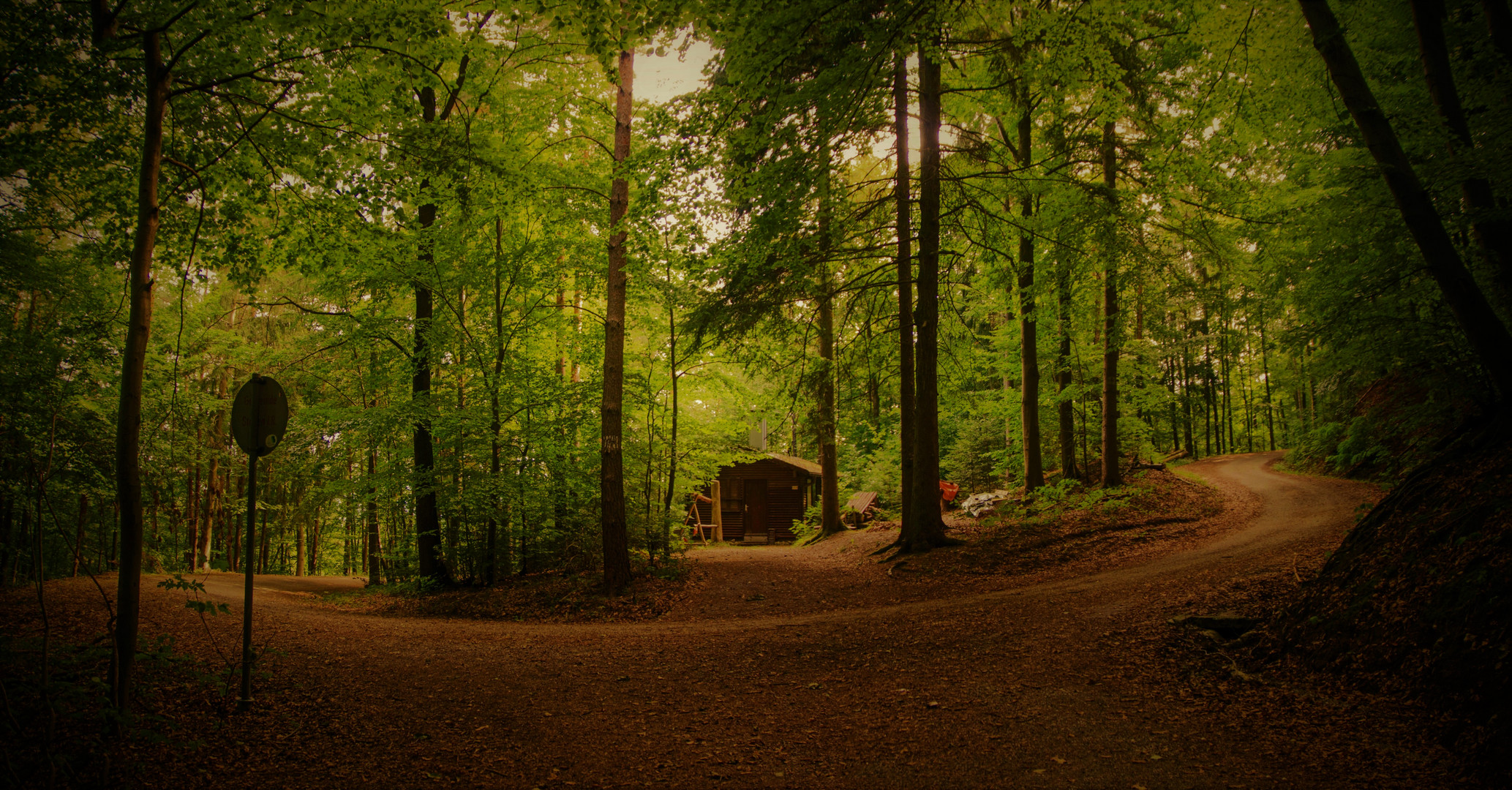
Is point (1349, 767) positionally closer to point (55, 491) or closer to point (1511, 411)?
point (1511, 411)

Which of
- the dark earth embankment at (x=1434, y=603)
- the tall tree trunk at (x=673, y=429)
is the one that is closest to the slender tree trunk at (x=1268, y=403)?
the tall tree trunk at (x=673, y=429)

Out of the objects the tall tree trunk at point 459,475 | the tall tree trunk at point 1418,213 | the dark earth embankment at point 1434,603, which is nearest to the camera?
the dark earth embankment at point 1434,603

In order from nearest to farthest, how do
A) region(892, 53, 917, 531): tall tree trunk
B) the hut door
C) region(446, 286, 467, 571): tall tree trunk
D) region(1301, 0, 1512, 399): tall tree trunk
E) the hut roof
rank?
Result: region(1301, 0, 1512, 399): tall tree trunk → region(892, 53, 917, 531): tall tree trunk → region(446, 286, 467, 571): tall tree trunk → the hut roof → the hut door

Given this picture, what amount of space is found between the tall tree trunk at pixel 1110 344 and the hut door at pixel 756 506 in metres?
15.7

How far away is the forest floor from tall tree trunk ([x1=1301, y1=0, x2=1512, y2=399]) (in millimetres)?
2687

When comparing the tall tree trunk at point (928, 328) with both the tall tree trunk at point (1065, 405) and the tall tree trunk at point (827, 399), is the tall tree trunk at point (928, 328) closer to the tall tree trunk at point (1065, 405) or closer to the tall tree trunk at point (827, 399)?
the tall tree trunk at point (827, 399)

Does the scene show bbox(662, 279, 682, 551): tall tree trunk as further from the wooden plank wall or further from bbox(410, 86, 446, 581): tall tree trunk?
the wooden plank wall

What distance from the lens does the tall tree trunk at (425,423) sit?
11.8 meters

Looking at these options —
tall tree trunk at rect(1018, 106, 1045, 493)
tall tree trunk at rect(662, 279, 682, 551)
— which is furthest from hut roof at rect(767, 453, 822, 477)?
tall tree trunk at rect(662, 279, 682, 551)

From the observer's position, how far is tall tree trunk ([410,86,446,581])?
11.8 meters

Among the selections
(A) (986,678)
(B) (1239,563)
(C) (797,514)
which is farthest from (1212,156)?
(C) (797,514)

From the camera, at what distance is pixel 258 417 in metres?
4.86

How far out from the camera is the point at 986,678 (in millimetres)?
5375

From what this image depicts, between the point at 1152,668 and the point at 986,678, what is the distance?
4.39 ft
